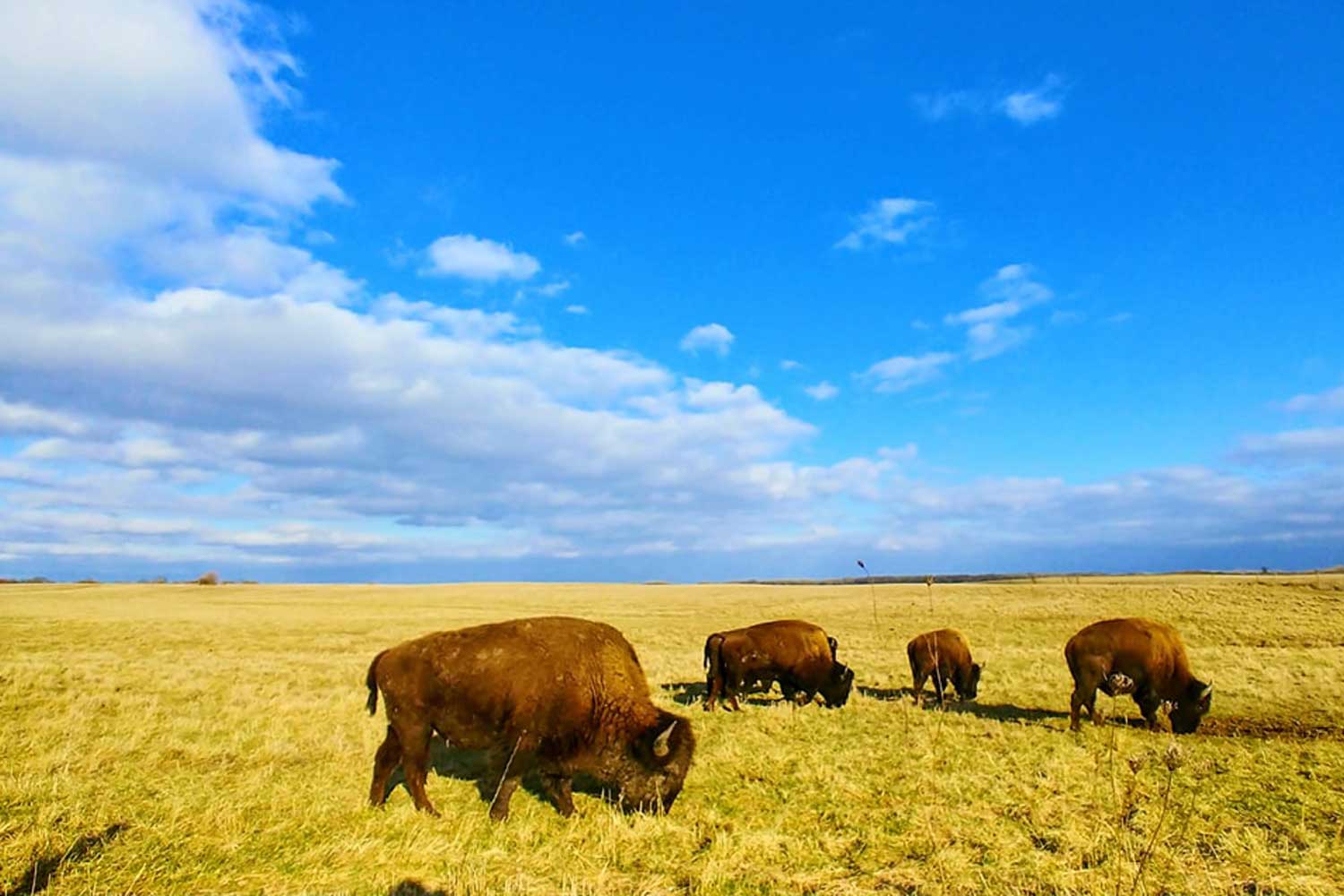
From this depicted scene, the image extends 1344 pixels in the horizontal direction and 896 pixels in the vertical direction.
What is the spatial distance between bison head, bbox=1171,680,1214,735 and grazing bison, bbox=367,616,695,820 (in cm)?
1131

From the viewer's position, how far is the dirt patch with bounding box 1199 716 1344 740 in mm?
13992

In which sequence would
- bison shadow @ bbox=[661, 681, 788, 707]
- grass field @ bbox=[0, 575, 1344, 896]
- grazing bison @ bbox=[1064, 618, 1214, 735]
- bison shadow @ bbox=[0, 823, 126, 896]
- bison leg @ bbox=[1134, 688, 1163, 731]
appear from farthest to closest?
bison shadow @ bbox=[661, 681, 788, 707], bison leg @ bbox=[1134, 688, 1163, 731], grazing bison @ bbox=[1064, 618, 1214, 735], grass field @ bbox=[0, 575, 1344, 896], bison shadow @ bbox=[0, 823, 126, 896]

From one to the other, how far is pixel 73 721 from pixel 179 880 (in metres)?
9.37

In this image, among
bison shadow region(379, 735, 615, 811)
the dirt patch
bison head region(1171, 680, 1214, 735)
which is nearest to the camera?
bison shadow region(379, 735, 615, 811)

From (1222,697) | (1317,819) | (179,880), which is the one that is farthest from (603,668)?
(1222,697)

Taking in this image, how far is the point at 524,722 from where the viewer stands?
9312 mm

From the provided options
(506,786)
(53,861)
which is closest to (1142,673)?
(506,786)

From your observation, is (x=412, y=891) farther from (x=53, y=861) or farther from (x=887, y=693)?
(x=887, y=693)

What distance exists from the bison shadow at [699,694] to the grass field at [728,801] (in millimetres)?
207

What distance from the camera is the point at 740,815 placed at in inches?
353

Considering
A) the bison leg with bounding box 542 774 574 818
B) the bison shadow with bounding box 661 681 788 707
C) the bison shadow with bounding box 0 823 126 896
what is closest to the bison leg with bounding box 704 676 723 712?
the bison shadow with bounding box 661 681 788 707

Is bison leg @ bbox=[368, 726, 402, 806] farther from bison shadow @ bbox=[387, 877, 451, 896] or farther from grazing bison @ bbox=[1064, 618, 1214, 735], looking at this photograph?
grazing bison @ bbox=[1064, 618, 1214, 735]

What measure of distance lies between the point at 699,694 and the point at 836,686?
12.8ft

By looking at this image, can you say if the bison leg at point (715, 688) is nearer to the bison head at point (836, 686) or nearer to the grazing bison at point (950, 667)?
the bison head at point (836, 686)
